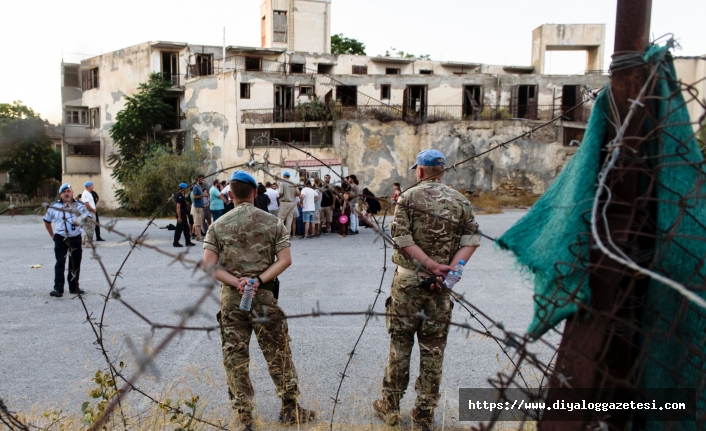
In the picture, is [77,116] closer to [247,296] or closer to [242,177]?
[242,177]

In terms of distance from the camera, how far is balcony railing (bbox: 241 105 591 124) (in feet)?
101

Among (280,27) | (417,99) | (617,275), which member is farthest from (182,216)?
(280,27)

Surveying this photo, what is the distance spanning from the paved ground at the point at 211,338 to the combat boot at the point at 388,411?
114mm

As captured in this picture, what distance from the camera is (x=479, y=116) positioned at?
31516 mm

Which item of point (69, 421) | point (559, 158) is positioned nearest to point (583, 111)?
point (559, 158)

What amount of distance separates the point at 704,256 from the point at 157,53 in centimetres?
3674

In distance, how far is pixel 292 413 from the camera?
3.82m

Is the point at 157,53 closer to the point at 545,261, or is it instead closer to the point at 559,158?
the point at 559,158

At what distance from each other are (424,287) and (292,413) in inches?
51.3

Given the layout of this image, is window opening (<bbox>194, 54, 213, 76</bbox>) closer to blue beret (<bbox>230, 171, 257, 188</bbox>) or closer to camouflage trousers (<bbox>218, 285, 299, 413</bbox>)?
blue beret (<bbox>230, 171, 257, 188</bbox>)

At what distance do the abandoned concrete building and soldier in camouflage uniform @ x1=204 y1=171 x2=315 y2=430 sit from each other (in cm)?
2368

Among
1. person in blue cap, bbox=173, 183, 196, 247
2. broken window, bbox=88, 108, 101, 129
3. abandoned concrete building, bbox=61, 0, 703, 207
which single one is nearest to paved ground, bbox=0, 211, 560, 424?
person in blue cap, bbox=173, 183, 196, 247

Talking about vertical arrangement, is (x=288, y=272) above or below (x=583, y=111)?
below

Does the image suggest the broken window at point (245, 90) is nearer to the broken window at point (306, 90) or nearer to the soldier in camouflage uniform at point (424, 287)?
the broken window at point (306, 90)
